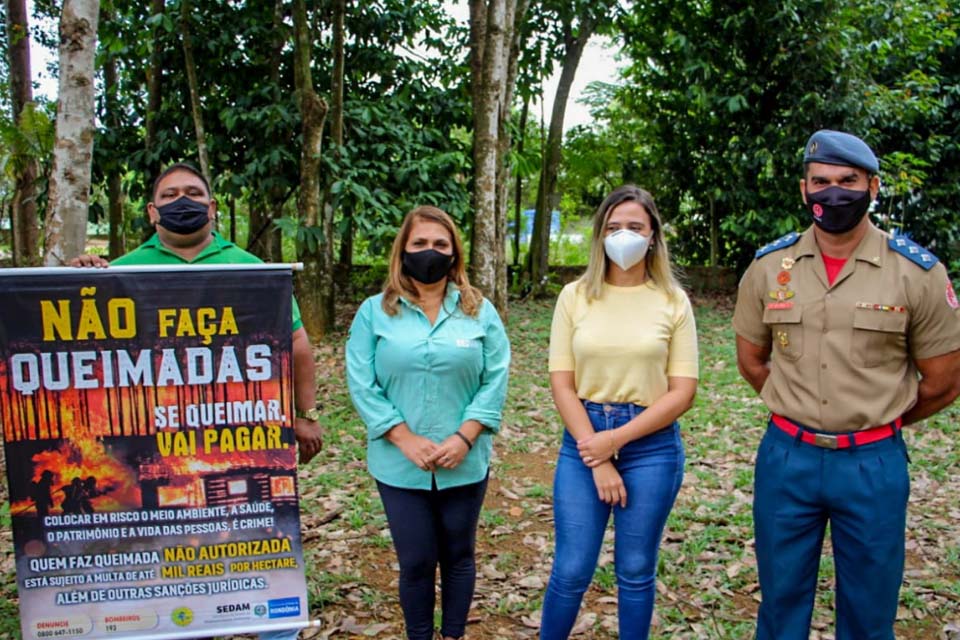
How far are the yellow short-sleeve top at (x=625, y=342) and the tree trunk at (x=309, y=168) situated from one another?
20.1ft

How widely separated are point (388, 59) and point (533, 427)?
5.96 metres

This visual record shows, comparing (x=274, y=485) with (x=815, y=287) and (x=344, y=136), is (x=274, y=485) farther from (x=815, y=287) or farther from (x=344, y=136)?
(x=344, y=136)

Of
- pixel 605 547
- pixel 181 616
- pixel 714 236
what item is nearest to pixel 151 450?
pixel 181 616

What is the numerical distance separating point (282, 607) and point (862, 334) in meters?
2.32

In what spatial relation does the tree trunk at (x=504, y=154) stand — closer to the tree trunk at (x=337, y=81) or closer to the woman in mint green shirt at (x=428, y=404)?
the tree trunk at (x=337, y=81)

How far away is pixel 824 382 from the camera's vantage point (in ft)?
9.24

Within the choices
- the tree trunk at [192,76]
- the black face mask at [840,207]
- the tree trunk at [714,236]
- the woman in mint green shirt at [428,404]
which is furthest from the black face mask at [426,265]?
the tree trunk at [714,236]

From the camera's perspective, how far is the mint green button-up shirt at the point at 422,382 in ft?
10.4

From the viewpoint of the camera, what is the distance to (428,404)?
10.4 feet

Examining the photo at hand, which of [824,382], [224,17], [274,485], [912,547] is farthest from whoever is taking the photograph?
[224,17]

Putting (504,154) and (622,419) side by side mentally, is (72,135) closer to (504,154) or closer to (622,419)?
(622,419)

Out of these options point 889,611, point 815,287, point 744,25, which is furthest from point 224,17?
point 889,611

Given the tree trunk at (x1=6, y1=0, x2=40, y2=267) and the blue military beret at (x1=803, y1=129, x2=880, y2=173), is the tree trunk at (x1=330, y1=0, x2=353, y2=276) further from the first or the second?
the blue military beret at (x1=803, y1=129, x2=880, y2=173)

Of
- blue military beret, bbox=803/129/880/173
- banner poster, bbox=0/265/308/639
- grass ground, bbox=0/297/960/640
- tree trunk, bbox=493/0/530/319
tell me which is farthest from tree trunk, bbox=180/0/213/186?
blue military beret, bbox=803/129/880/173
